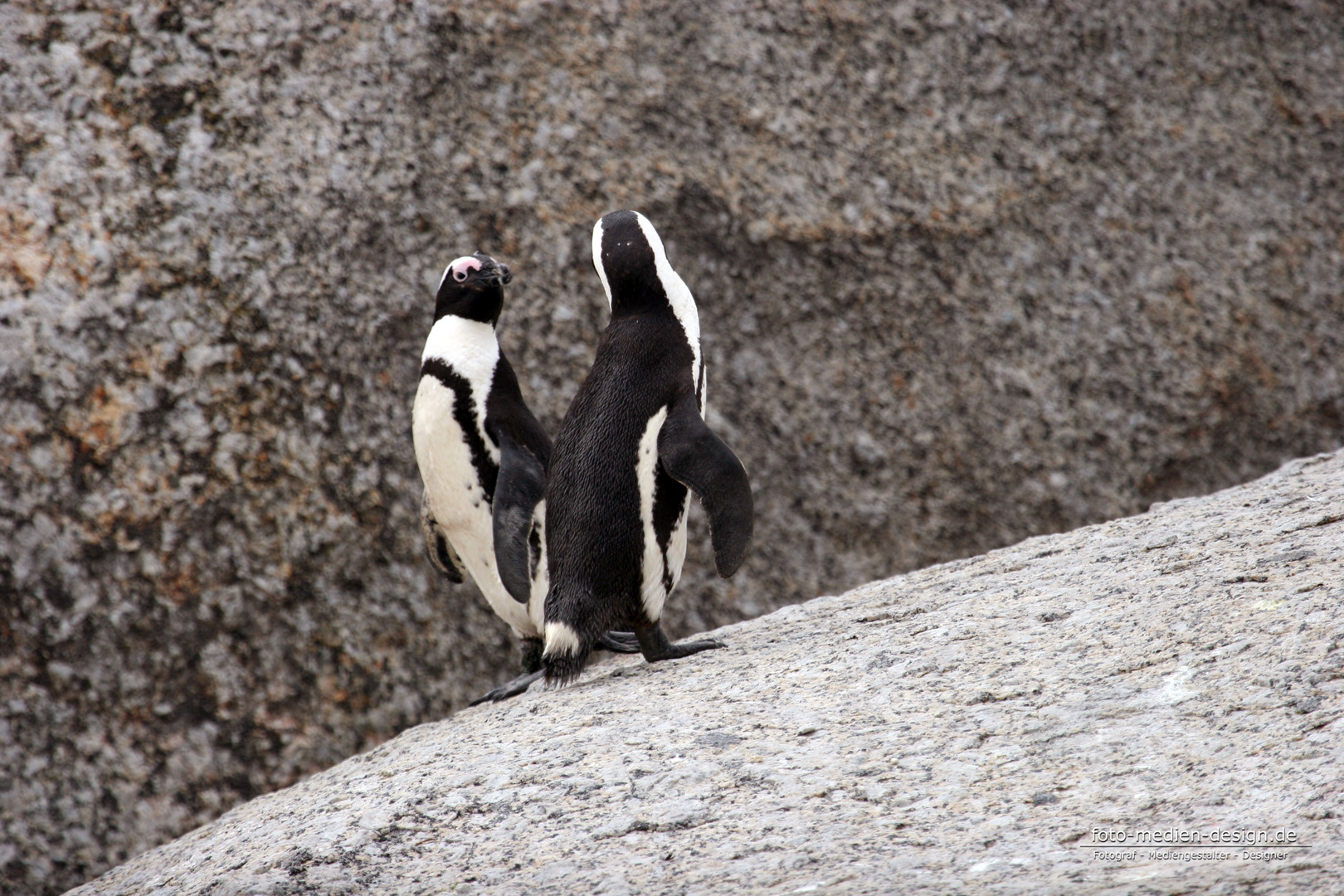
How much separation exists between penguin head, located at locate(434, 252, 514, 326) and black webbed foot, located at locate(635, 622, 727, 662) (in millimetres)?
742

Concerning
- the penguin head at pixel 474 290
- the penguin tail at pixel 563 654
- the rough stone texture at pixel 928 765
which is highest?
the penguin head at pixel 474 290

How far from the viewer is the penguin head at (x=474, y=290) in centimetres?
240

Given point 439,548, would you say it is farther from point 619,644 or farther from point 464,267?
point 464,267

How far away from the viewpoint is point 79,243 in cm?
258

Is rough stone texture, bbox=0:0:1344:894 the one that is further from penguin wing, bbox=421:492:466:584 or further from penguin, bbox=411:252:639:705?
penguin, bbox=411:252:639:705

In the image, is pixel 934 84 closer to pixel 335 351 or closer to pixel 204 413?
pixel 335 351

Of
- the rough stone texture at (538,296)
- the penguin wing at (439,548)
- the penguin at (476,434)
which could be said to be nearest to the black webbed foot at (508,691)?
the penguin at (476,434)

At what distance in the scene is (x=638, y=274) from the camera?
222cm

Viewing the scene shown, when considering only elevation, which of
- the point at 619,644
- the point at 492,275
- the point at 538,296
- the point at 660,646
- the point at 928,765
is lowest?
the point at 619,644

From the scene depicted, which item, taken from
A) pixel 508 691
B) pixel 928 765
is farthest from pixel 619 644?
pixel 928 765

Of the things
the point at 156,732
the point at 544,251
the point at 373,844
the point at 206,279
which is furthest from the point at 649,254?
the point at 156,732

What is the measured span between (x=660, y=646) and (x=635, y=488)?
0.94ft

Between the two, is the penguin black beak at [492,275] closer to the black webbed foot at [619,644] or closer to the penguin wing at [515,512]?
the penguin wing at [515,512]

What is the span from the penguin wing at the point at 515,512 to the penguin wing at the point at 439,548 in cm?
24
